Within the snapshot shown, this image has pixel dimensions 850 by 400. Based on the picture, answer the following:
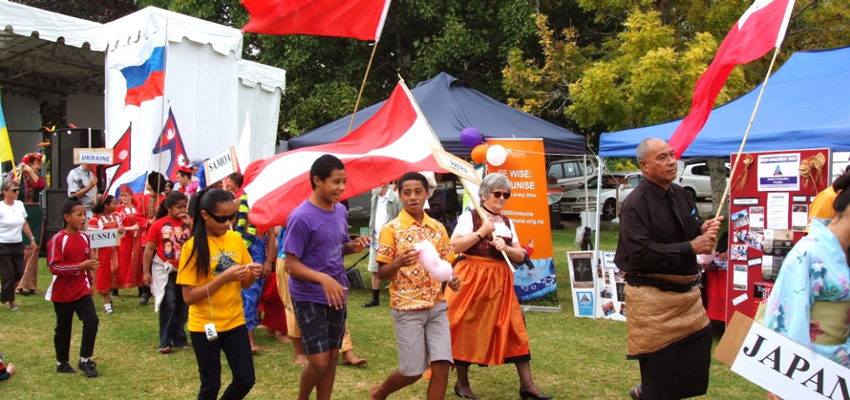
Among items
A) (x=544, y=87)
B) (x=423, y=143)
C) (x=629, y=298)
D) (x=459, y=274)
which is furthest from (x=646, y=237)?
(x=544, y=87)

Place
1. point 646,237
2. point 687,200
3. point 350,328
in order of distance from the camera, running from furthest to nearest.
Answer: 1. point 350,328
2. point 687,200
3. point 646,237

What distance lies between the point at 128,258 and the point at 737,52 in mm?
7975

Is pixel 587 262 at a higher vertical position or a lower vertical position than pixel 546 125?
lower

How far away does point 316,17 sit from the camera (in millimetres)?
6672

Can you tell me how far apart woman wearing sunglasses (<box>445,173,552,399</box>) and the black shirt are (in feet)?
4.18

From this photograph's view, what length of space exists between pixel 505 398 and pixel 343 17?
358 cm

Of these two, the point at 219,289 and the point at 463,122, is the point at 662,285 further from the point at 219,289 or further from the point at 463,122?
the point at 463,122

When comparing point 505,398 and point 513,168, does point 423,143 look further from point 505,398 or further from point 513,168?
point 513,168

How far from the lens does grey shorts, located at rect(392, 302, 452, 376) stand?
475cm

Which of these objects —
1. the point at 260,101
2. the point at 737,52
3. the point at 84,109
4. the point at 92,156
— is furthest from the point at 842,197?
the point at 84,109

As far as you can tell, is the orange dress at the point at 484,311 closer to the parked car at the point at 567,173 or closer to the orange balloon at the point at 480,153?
the orange balloon at the point at 480,153

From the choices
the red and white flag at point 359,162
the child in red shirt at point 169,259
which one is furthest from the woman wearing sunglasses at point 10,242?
the red and white flag at point 359,162

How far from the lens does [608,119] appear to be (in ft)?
53.8

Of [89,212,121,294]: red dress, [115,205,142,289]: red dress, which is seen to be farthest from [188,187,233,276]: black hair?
[115,205,142,289]: red dress
